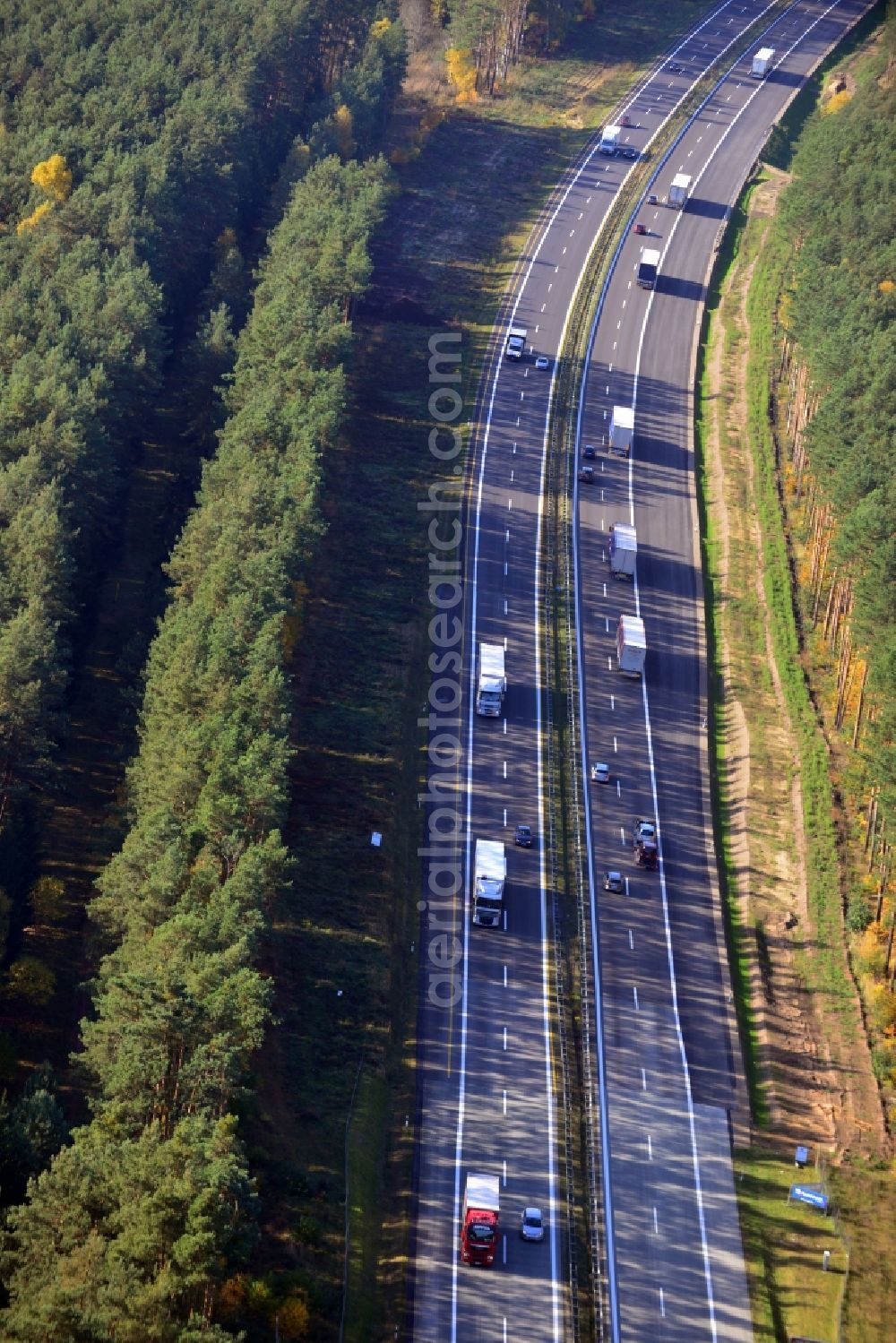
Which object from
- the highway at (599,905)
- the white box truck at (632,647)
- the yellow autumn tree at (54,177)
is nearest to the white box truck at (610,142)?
the highway at (599,905)

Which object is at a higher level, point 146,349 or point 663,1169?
point 146,349

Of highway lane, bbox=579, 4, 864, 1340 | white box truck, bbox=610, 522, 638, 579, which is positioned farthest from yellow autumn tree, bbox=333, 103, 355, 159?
white box truck, bbox=610, 522, 638, 579

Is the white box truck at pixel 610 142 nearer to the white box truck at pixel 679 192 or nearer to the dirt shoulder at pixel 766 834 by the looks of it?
the white box truck at pixel 679 192

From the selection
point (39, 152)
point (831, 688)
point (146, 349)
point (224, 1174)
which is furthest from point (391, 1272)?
point (39, 152)

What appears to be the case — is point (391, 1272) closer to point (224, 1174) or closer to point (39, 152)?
point (224, 1174)

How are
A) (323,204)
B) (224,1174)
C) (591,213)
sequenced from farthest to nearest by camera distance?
(591,213)
(323,204)
(224,1174)

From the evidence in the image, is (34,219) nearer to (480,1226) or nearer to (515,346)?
(515,346)
